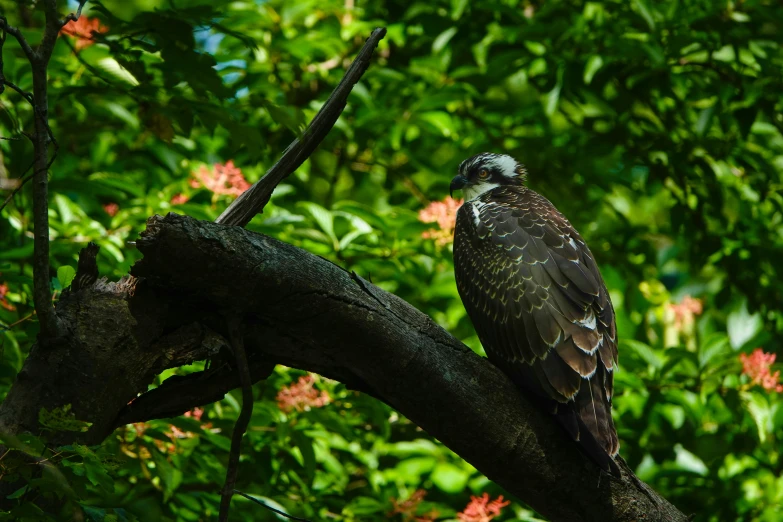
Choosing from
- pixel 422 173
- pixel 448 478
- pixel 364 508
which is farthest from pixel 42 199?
pixel 422 173

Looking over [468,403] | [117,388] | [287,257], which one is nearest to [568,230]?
[468,403]

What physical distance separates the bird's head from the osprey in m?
0.89

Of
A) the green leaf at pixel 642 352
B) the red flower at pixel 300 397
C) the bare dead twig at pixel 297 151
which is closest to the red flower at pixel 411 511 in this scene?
the red flower at pixel 300 397

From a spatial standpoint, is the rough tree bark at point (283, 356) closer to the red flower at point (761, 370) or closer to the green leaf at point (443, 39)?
the red flower at point (761, 370)

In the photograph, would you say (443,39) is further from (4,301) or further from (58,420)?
(58,420)

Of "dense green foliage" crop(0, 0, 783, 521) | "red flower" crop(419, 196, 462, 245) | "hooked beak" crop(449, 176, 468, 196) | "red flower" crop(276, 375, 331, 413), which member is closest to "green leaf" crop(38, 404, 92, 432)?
"dense green foliage" crop(0, 0, 783, 521)

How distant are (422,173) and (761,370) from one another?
343 cm

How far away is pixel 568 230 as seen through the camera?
162 inches

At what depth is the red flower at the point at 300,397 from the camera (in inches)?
164

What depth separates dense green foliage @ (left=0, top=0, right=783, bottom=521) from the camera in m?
3.89

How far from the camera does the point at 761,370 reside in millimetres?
Answer: 4500

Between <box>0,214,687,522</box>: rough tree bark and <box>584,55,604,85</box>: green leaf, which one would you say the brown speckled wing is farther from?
<box>584,55,604,85</box>: green leaf

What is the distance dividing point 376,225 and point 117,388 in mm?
2410

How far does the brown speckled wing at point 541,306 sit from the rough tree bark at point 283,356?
0.23 m
